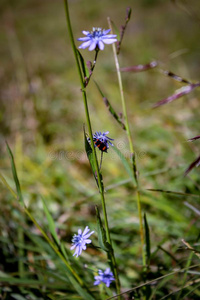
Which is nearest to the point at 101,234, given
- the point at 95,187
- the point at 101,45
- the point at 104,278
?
the point at 104,278

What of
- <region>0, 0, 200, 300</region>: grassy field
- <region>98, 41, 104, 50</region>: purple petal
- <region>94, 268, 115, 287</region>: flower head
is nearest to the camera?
<region>98, 41, 104, 50</region>: purple petal

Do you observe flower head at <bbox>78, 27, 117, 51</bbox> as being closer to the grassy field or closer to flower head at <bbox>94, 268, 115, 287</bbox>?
the grassy field

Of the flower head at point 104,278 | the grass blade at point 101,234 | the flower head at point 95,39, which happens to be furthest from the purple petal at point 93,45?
the flower head at point 104,278

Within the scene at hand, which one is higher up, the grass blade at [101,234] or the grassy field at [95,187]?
the grassy field at [95,187]

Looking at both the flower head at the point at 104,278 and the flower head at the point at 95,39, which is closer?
the flower head at the point at 95,39

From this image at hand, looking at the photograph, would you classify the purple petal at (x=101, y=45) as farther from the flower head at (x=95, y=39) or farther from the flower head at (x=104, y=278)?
the flower head at (x=104, y=278)

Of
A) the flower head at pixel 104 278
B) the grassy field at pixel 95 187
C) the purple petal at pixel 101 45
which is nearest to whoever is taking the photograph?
the purple petal at pixel 101 45

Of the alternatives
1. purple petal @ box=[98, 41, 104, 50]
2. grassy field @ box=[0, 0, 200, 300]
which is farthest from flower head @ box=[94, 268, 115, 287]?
purple petal @ box=[98, 41, 104, 50]

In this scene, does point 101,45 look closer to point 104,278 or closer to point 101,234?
point 101,234

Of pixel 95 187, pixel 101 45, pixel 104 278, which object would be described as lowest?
pixel 104 278

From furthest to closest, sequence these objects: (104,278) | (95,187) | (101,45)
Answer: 1. (95,187)
2. (104,278)
3. (101,45)

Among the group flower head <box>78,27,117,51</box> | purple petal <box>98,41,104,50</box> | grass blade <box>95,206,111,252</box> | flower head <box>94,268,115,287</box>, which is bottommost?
flower head <box>94,268,115,287</box>

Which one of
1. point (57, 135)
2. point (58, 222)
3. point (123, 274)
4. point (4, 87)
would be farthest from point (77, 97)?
point (123, 274)
